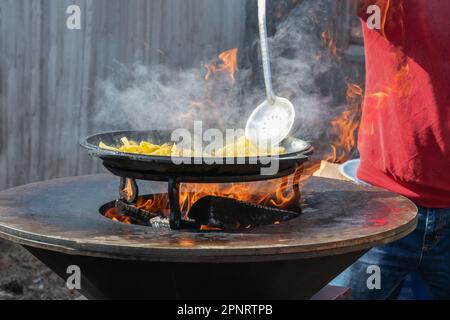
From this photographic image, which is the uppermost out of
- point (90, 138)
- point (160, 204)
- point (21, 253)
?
point (90, 138)

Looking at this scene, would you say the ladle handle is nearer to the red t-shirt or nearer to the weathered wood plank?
the red t-shirt

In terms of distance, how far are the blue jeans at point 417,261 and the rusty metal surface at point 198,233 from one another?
299mm

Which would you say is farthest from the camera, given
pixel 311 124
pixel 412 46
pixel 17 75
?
pixel 311 124

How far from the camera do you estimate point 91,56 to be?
5.65m

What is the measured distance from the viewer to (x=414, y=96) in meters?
2.78

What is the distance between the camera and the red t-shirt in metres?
→ 2.73

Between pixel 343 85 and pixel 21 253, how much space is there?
143 inches

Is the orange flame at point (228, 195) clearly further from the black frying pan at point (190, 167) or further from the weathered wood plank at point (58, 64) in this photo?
the weathered wood plank at point (58, 64)

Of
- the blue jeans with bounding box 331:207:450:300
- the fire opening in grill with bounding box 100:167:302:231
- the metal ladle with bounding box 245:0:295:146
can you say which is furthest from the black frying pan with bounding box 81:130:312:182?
the blue jeans with bounding box 331:207:450:300

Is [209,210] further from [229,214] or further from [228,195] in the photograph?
[228,195]

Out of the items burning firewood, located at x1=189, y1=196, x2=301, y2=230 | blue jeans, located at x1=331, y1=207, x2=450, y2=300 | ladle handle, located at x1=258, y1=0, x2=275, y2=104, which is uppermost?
ladle handle, located at x1=258, y1=0, x2=275, y2=104

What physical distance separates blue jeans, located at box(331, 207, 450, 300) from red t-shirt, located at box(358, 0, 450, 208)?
10 centimetres

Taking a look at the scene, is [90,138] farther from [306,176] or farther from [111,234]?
[306,176]
